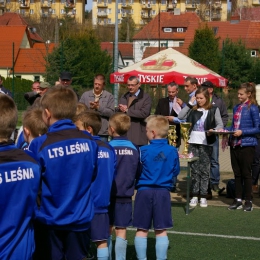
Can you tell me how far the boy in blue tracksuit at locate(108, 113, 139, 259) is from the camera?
5953 mm

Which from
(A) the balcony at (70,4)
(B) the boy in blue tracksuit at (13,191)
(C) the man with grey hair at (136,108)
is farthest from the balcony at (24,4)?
(B) the boy in blue tracksuit at (13,191)

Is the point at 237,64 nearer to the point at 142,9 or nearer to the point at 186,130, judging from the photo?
the point at 186,130

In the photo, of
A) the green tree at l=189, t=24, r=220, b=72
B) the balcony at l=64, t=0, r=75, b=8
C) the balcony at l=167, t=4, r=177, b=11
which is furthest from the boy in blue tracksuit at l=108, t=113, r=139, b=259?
the balcony at l=167, t=4, r=177, b=11

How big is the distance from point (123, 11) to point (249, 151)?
11573 centimetres

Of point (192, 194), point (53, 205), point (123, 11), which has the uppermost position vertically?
point (123, 11)

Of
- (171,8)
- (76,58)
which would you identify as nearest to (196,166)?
(76,58)

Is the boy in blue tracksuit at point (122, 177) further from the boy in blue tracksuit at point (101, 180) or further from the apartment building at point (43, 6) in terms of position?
the apartment building at point (43, 6)

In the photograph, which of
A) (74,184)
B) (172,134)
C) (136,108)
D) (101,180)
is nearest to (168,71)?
(136,108)

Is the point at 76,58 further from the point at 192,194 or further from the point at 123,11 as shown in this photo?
the point at 123,11

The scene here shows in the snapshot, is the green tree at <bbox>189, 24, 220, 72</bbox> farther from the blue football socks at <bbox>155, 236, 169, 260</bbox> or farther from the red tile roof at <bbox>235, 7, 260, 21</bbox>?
the red tile roof at <bbox>235, 7, 260, 21</bbox>

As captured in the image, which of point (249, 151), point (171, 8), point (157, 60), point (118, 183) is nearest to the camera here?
point (118, 183)

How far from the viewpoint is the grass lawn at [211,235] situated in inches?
277

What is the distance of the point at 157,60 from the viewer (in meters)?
13.9

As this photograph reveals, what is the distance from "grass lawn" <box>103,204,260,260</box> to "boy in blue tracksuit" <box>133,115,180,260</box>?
0.76 metres
